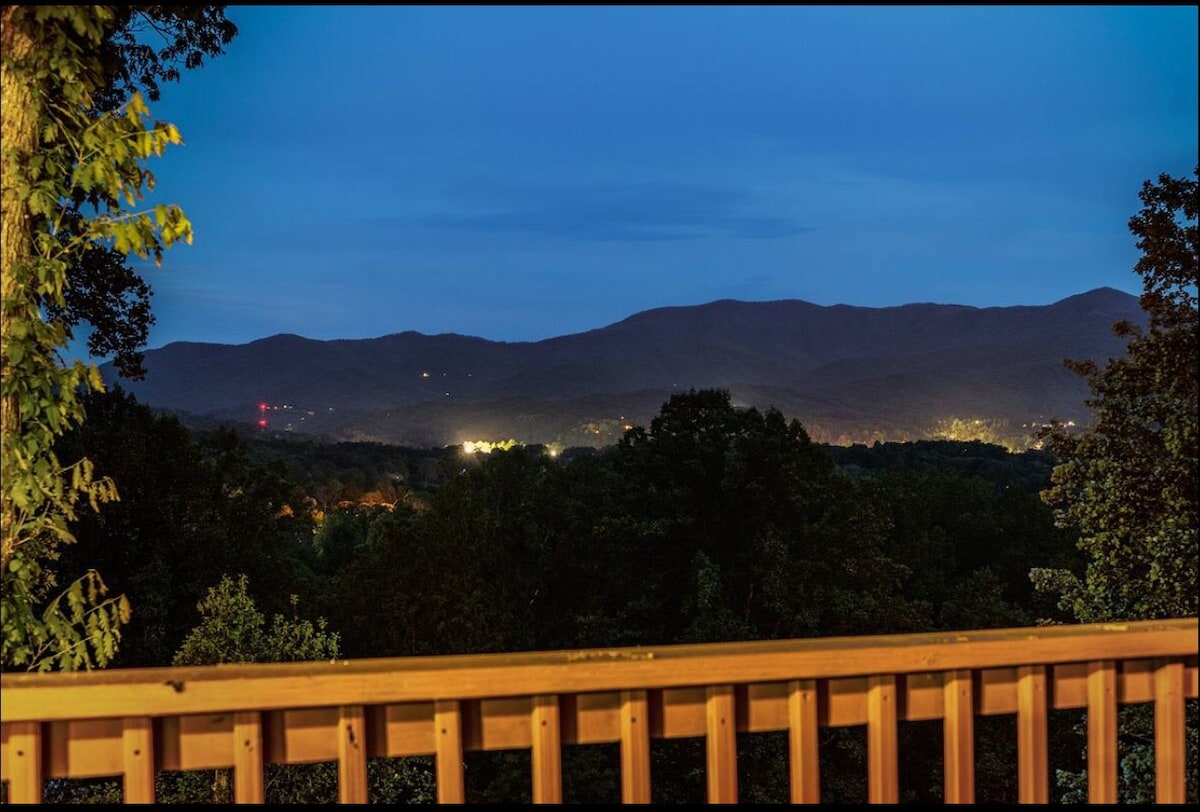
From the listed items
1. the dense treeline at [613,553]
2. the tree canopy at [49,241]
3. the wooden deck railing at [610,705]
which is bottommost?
the dense treeline at [613,553]

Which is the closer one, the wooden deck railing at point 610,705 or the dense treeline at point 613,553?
the wooden deck railing at point 610,705

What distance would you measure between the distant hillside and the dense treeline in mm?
8871

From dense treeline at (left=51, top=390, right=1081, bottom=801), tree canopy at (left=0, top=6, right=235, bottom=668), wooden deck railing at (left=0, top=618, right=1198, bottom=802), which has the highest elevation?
tree canopy at (left=0, top=6, right=235, bottom=668)

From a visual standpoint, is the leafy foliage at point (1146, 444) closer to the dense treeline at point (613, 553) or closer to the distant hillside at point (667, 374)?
the dense treeline at point (613, 553)

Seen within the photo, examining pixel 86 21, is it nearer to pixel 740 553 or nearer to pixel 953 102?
pixel 953 102

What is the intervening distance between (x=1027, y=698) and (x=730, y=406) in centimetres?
2064

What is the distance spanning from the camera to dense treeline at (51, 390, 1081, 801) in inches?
636

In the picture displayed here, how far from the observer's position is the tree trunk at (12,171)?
2.25 m

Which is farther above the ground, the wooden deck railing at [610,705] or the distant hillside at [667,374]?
the distant hillside at [667,374]

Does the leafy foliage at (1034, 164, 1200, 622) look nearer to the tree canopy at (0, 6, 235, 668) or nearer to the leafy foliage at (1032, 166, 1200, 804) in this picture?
the leafy foliage at (1032, 166, 1200, 804)

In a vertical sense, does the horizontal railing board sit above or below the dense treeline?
above

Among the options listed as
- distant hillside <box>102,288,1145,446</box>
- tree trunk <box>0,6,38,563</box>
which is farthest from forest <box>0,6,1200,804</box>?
distant hillside <box>102,288,1145,446</box>

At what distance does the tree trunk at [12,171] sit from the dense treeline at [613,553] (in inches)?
472

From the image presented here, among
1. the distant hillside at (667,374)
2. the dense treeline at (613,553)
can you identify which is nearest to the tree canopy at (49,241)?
the dense treeline at (613,553)
